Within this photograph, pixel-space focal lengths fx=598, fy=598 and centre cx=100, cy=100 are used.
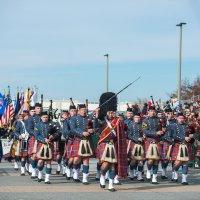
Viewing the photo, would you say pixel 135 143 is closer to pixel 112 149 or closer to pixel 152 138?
pixel 152 138

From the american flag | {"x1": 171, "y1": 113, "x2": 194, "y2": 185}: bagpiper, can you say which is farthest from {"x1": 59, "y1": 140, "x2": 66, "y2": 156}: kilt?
the american flag

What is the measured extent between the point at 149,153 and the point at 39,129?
284 cm

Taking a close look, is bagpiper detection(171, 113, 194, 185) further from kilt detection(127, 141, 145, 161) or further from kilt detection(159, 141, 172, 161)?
kilt detection(127, 141, 145, 161)

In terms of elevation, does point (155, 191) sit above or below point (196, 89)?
below


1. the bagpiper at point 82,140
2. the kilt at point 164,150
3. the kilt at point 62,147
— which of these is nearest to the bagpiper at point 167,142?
the kilt at point 164,150

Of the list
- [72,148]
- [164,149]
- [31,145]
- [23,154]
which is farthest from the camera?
[23,154]

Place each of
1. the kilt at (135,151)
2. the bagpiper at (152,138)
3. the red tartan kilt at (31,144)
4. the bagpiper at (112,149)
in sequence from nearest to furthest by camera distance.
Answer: the bagpiper at (112,149) → the bagpiper at (152,138) → the kilt at (135,151) → the red tartan kilt at (31,144)

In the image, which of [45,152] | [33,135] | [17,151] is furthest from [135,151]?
[17,151]

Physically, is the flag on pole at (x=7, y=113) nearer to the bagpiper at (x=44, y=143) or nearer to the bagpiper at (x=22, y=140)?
the bagpiper at (x=22, y=140)

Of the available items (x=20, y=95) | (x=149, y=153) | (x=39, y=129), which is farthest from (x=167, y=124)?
(x=20, y=95)

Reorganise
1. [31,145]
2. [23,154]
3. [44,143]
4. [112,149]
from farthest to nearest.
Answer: [23,154]
[31,145]
[44,143]
[112,149]

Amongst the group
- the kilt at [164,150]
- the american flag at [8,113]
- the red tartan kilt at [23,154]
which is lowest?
the red tartan kilt at [23,154]

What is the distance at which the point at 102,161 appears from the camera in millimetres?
13289

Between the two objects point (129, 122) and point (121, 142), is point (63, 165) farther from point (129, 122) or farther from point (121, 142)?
point (121, 142)
